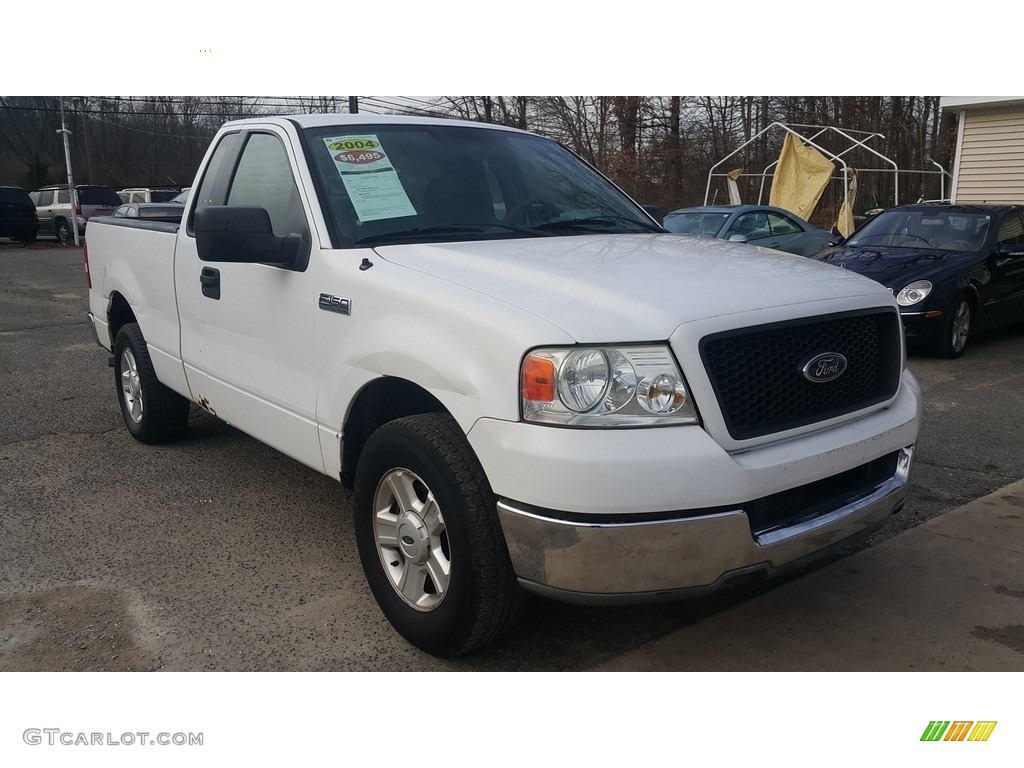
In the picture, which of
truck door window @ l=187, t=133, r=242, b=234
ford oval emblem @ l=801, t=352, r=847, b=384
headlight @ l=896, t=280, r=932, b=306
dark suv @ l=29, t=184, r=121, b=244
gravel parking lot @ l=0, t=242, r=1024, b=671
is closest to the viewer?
ford oval emblem @ l=801, t=352, r=847, b=384

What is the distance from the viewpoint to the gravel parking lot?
10.3ft

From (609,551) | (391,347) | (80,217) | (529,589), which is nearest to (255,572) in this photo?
(391,347)

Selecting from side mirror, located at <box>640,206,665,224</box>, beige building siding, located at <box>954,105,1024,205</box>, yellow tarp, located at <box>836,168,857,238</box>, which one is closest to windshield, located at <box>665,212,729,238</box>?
yellow tarp, located at <box>836,168,857,238</box>

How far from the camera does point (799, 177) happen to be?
18.6 meters

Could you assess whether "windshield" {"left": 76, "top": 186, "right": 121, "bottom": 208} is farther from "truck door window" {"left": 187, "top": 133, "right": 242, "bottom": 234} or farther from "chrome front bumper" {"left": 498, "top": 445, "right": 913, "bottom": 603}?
"chrome front bumper" {"left": 498, "top": 445, "right": 913, "bottom": 603}

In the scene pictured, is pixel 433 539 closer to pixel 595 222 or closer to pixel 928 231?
pixel 595 222

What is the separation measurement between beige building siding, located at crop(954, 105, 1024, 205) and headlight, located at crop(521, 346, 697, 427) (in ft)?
46.2

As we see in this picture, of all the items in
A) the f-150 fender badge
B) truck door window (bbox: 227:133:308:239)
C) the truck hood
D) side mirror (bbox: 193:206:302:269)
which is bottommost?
the f-150 fender badge

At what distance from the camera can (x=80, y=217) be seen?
25391 millimetres

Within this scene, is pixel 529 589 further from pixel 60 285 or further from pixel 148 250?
pixel 60 285

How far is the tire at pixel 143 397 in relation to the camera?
534 cm

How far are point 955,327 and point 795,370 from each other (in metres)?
6.96

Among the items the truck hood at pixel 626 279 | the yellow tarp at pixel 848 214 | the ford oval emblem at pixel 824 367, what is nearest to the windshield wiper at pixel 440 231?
the truck hood at pixel 626 279

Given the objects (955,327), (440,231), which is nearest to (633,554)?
(440,231)
